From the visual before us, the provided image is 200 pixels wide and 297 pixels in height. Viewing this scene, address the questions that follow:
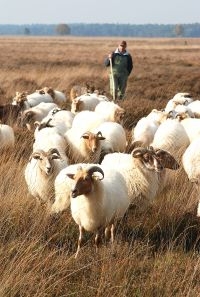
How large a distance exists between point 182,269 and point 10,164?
3.91 meters

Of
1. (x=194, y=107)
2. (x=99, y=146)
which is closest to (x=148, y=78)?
(x=194, y=107)

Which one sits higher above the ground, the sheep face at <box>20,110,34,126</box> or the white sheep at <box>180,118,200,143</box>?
the white sheep at <box>180,118,200,143</box>

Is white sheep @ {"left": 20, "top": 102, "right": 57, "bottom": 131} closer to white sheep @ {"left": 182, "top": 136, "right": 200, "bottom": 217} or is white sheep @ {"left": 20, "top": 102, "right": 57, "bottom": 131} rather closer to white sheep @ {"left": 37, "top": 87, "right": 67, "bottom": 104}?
white sheep @ {"left": 37, "top": 87, "right": 67, "bottom": 104}

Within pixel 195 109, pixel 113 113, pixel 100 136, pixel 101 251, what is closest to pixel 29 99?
pixel 113 113

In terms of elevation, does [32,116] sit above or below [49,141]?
below

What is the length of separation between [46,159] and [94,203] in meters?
1.54

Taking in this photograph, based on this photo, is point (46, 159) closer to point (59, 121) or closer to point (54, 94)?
point (59, 121)

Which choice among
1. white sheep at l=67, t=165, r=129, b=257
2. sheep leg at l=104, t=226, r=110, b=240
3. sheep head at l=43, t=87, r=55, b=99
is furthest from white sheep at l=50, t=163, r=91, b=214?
sheep head at l=43, t=87, r=55, b=99

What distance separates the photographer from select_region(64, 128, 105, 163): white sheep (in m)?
9.09

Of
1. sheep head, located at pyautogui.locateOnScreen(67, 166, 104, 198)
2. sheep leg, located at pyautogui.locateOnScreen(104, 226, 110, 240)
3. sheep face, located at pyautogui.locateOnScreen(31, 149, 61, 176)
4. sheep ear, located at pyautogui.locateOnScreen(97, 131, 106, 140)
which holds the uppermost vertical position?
sheep head, located at pyautogui.locateOnScreen(67, 166, 104, 198)

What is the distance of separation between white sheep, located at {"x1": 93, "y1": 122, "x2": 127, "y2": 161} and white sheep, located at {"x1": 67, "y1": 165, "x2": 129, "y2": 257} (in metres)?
3.73

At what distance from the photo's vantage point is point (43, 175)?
23.2 ft

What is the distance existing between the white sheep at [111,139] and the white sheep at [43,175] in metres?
2.49

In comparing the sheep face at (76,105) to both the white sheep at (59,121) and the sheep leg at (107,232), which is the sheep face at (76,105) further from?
the sheep leg at (107,232)
